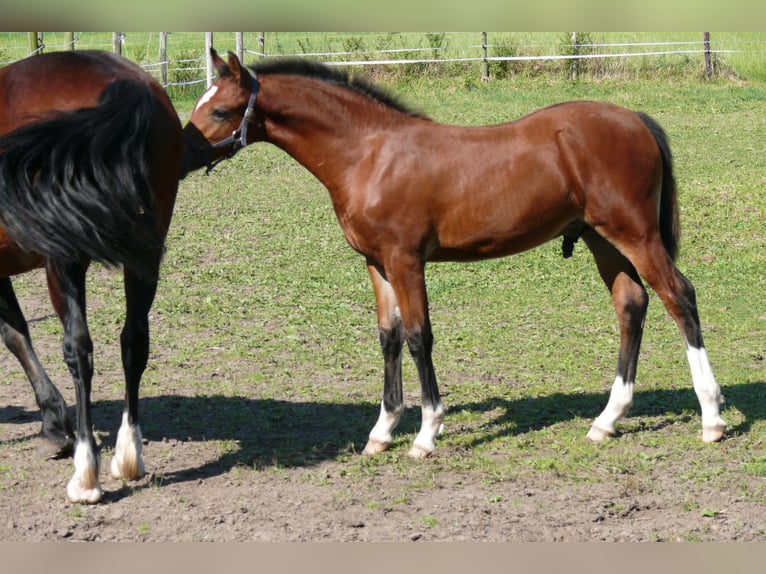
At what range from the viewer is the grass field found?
540cm

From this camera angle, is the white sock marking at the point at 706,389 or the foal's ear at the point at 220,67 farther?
the white sock marking at the point at 706,389

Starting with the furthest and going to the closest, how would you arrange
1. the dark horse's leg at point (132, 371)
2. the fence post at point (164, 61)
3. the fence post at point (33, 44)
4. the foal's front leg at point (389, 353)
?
the fence post at point (164, 61)
the fence post at point (33, 44)
the foal's front leg at point (389, 353)
the dark horse's leg at point (132, 371)

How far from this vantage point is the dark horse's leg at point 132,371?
4.99 meters

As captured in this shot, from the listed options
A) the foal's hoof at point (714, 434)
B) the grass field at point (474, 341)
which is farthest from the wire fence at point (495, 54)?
the foal's hoof at point (714, 434)

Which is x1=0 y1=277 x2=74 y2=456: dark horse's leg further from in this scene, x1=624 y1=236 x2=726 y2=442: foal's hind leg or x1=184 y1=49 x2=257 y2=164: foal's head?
x1=624 y1=236 x2=726 y2=442: foal's hind leg

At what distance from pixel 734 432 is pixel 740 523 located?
1343 mm

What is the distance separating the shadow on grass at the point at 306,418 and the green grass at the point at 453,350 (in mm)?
19

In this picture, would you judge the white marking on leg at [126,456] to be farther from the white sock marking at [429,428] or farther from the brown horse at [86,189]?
the white sock marking at [429,428]

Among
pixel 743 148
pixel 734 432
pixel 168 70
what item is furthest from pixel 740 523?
pixel 168 70

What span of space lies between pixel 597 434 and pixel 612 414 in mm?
145

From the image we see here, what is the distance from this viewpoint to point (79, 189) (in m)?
4.39

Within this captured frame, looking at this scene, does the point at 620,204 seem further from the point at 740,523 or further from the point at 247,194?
the point at 247,194

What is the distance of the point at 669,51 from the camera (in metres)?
22.2

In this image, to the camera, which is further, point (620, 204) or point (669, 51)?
point (669, 51)
